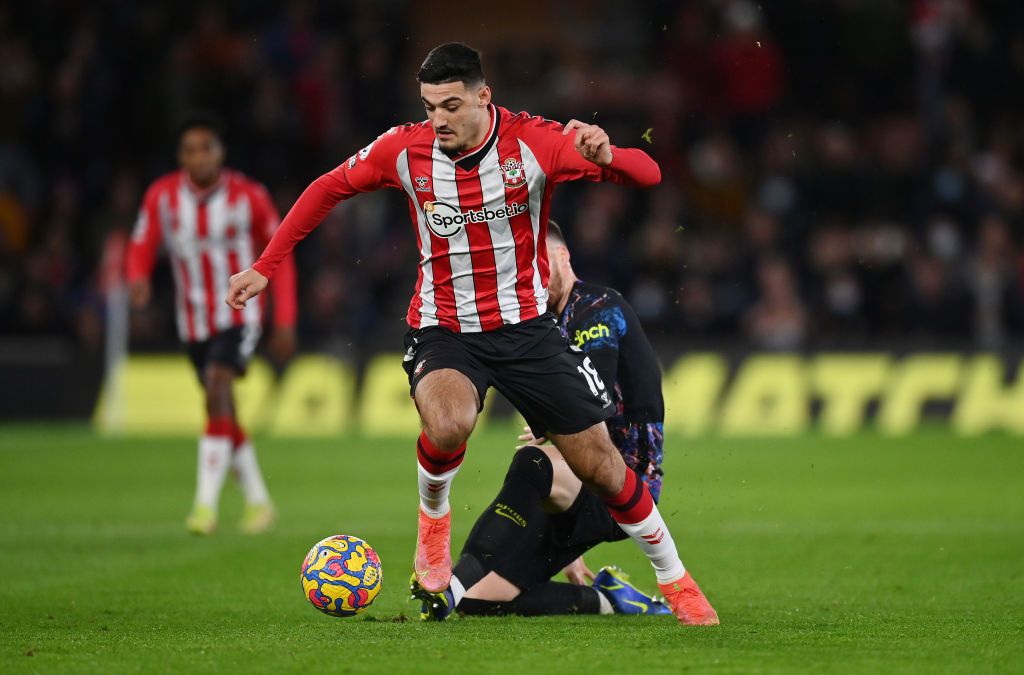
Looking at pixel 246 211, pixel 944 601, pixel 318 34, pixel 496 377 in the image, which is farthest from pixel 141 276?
pixel 318 34

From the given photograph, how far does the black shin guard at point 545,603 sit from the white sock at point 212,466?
3.76 meters

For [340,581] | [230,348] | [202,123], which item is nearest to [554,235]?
[340,581]

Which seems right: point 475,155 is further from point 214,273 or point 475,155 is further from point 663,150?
point 663,150

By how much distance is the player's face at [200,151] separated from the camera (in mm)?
10273

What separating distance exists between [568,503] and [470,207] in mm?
1367

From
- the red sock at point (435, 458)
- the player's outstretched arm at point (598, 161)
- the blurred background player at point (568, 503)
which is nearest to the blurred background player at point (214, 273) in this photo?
the blurred background player at point (568, 503)

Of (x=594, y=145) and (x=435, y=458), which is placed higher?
(x=594, y=145)

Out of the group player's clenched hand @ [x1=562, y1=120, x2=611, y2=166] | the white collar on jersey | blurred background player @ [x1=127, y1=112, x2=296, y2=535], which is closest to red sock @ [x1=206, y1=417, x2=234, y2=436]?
blurred background player @ [x1=127, y1=112, x2=296, y2=535]

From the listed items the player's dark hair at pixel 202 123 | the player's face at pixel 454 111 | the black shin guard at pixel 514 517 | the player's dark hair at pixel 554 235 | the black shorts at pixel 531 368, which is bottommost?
the black shin guard at pixel 514 517

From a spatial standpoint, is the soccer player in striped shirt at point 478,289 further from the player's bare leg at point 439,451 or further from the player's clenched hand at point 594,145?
the player's clenched hand at point 594,145

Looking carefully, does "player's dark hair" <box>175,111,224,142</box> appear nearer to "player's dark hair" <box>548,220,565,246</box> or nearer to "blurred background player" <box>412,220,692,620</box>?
"player's dark hair" <box>548,220,565,246</box>

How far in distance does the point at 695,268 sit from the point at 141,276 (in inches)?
332

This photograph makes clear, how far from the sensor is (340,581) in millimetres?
6191

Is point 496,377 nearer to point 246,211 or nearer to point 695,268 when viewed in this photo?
point 246,211
